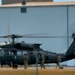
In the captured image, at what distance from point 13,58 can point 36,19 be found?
16790 millimetres

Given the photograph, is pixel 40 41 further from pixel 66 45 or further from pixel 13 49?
pixel 13 49

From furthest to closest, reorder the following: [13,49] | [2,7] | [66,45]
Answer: [2,7] → [66,45] → [13,49]

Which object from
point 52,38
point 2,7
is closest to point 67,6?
point 52,38

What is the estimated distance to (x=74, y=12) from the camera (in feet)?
165

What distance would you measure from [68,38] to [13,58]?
1579 centimetres

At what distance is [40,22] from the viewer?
50750 mm

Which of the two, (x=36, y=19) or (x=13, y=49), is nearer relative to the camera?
(x=13, y=49)

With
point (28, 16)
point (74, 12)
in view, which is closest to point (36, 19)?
point (28, 16)

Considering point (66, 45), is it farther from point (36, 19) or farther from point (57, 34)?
point (36, 19)

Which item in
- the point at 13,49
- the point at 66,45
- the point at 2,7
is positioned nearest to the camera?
the point at 13,49

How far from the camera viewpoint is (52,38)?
49469 millimetres

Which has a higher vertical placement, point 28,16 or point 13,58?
point 28,16

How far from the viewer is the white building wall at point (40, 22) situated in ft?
162

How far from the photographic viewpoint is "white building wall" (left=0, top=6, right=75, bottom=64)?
49.5 meters
